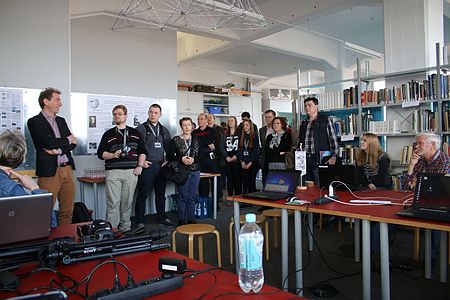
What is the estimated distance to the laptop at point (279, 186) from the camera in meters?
2.55

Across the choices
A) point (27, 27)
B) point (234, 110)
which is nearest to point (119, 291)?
point (27, 27)

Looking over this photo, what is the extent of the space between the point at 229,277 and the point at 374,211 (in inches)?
47.9

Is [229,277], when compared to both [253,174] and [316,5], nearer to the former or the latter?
[253,174]

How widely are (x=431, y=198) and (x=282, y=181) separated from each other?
1.05 meters

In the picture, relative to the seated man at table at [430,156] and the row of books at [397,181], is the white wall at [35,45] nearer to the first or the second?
the seated man at table at [430,156]

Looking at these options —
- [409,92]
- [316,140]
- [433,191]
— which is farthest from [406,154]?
[433,191]

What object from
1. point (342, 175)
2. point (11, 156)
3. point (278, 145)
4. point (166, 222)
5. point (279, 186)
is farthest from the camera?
point (278, 145)

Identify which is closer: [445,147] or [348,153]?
[445,147]

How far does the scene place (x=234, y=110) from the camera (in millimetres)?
9938

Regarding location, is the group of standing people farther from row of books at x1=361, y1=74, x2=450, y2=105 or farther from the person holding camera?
row of books at x1=361, y1=74, x2=450, y2=105

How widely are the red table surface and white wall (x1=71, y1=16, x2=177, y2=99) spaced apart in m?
3.85

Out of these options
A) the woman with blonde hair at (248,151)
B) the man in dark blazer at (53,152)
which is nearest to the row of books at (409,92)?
the woman with blonde hair at (248,151)

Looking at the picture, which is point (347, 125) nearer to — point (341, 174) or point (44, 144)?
point (341, 174)

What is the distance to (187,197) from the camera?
13.9 feet
